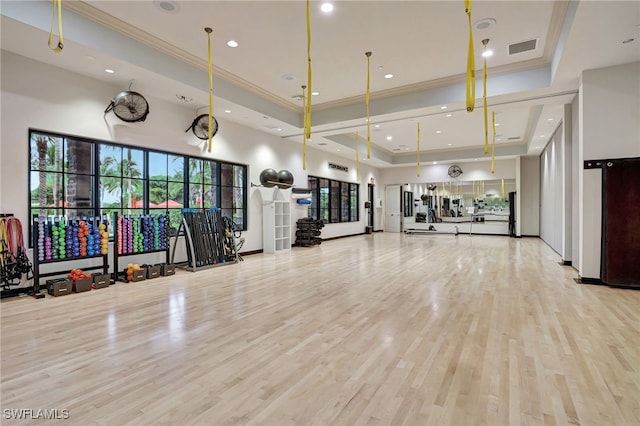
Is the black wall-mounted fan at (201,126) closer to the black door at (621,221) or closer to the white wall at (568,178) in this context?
the black door at (621,221)

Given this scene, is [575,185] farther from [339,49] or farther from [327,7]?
[327,7]

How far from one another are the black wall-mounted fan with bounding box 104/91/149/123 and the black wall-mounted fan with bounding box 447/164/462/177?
45.2 ft

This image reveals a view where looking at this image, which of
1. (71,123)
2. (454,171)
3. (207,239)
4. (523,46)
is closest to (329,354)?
(207,239)

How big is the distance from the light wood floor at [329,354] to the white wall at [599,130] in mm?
900

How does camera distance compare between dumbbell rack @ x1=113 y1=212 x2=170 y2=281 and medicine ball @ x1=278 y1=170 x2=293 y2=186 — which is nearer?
dumbbell rack @ x1=113 y1=212 x2=170 y2=281

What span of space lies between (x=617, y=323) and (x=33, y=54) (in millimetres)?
8737

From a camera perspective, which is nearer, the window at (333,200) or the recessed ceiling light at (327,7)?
the recessed ceiling light at (327,7)

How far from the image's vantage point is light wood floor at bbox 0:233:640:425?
2.11 meters

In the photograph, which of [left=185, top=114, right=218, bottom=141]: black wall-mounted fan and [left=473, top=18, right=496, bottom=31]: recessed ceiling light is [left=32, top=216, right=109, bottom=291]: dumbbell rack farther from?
[left=473, top=18, right=496, bottom=31]: recessed ceiling light

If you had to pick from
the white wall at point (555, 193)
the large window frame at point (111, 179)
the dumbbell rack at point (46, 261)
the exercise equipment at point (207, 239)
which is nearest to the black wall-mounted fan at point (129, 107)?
the large window frame at point (111, 179)

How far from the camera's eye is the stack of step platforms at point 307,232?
36.3 feet

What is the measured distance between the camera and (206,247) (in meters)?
7.41

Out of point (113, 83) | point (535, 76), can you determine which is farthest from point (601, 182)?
point (113, 83)

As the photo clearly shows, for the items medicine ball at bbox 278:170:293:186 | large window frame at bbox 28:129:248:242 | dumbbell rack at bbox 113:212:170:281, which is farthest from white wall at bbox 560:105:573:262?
dumbbell rack at bbox 113:212:170:281
